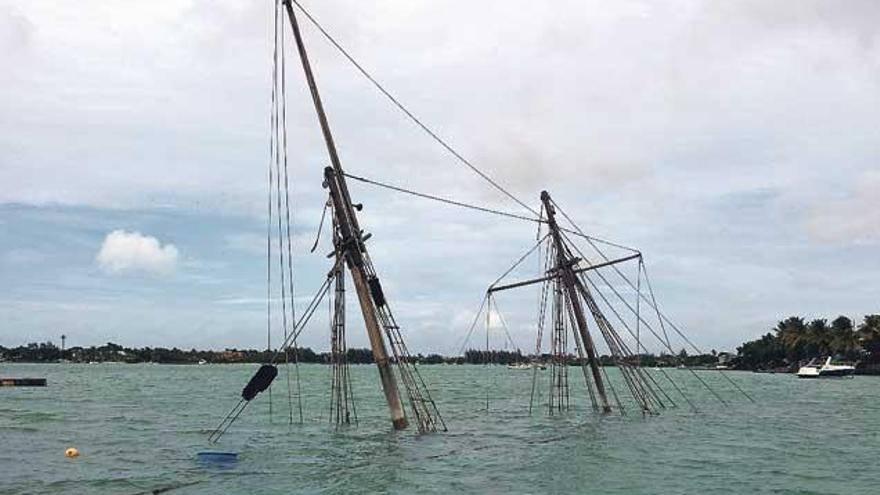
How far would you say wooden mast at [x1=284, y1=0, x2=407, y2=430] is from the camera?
3562 cm

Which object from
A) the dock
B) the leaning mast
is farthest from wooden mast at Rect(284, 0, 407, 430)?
the dock

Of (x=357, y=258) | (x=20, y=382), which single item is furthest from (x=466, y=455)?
(x=20, y=382)

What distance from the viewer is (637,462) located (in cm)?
3456

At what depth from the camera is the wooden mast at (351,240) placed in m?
35.6

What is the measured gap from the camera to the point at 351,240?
36.0m

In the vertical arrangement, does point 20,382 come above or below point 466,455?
above

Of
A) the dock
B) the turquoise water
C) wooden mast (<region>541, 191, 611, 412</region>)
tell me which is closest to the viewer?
the turquoise water

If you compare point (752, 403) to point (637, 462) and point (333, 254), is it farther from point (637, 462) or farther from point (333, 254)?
point (333, 254)

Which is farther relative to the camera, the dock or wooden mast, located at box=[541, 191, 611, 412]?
the dock

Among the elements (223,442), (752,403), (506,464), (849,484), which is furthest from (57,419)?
(752,403)

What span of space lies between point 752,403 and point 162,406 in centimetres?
5304

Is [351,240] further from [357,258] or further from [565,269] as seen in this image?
[565,269]

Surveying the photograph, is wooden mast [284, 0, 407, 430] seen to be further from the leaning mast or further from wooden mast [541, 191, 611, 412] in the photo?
wooden mast [541, 191, 611, 412]

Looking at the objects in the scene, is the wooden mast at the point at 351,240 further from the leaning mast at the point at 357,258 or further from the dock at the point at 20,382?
the dock at the point at 20,382
